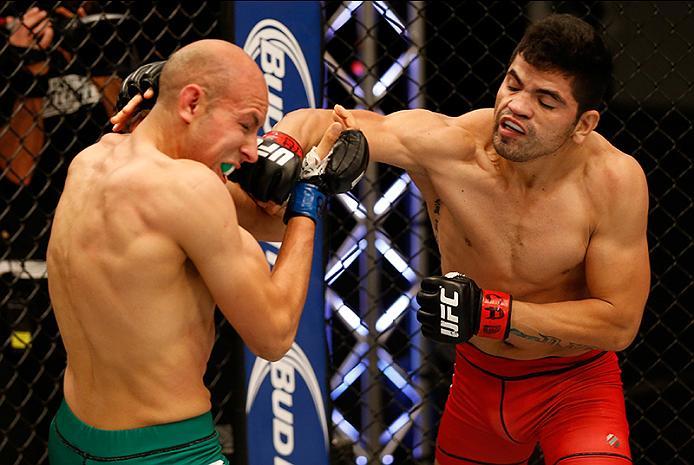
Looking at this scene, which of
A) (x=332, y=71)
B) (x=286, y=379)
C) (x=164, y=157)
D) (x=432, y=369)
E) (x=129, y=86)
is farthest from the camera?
(x=432, y=369)

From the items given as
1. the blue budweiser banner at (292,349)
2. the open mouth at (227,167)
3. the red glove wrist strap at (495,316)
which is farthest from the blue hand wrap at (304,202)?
the blue budweiser banner at (292,349)

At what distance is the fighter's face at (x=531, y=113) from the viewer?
1945 mm

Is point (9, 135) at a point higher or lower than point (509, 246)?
lower

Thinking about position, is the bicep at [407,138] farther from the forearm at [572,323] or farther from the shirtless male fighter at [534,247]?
the forearm at [572,323]

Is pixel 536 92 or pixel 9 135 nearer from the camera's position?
pixel 536 92

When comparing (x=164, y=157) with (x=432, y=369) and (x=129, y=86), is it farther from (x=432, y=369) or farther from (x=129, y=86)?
(x=432, y=369)

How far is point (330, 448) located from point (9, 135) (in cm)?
127

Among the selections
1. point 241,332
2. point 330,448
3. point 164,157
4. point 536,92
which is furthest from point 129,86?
point 330,448

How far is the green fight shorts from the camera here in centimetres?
154

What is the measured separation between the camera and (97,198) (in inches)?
60.7

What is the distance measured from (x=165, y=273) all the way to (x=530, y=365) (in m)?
0.99

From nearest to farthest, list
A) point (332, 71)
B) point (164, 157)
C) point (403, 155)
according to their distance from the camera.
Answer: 1. point (164, 157)
2. point (403, 155)
3. point (332, 71)

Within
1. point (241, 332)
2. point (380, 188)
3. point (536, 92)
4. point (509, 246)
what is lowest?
point (380, 188)

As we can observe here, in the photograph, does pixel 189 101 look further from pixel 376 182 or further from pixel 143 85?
pixel 376 182
